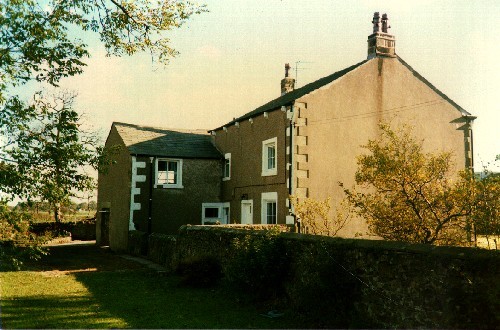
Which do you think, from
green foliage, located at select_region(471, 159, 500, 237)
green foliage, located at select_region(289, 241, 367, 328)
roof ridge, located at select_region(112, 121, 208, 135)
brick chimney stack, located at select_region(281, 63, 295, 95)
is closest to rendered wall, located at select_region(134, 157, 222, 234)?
roof ridge, located at select_region(112, 121, 208, 135)

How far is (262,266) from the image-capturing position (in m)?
9.00

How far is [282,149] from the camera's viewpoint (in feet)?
57.4

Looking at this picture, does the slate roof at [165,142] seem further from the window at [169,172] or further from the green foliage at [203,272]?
the green foliage at [203,272]

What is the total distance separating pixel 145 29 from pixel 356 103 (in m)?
10.2

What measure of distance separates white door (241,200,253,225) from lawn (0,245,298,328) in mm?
6718

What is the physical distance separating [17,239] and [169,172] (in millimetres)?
14124

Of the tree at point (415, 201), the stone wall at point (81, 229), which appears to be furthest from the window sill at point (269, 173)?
the stone wall at point (81, 229)

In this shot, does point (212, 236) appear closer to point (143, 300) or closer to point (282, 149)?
point (143, 300)

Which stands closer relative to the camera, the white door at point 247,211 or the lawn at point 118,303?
the lawn at point 118,303

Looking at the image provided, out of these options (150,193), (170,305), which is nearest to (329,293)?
(170,305)

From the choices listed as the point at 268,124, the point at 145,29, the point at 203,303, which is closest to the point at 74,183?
the point at 203,303

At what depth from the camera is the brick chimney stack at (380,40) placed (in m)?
18.6

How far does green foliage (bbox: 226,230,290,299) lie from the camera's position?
29.4 feet

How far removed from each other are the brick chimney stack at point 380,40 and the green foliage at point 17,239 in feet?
51.4
